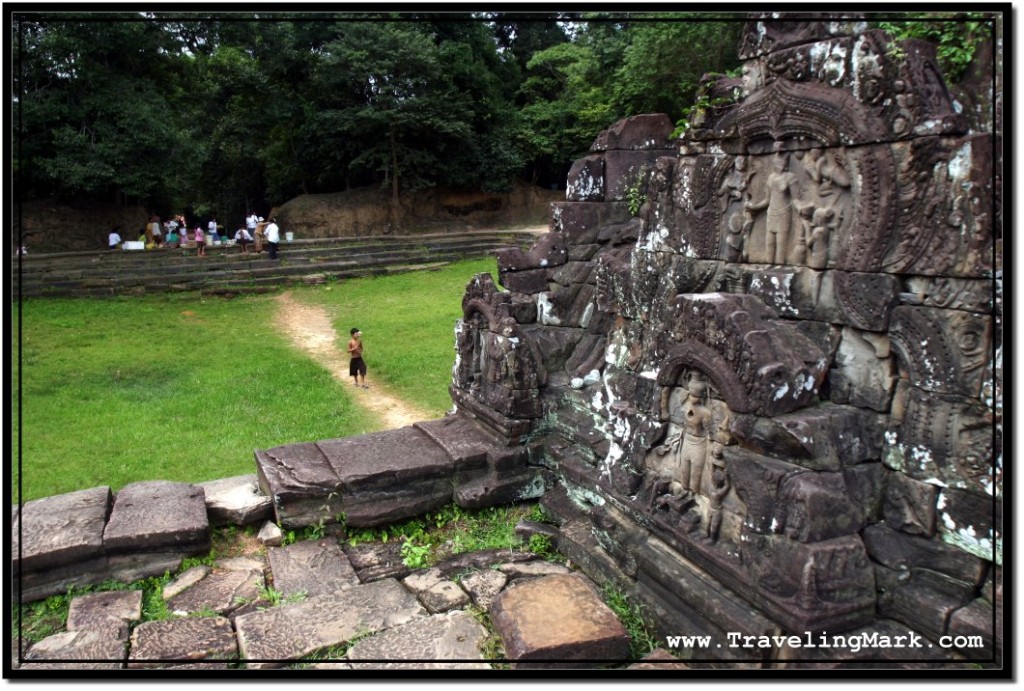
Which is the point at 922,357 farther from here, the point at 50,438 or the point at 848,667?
the point at 50,438

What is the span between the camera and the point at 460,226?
28.1 m

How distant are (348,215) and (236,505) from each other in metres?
22.0

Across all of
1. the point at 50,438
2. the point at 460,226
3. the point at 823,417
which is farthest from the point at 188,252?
the point at 823,417

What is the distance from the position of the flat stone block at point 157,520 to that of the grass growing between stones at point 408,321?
455cm

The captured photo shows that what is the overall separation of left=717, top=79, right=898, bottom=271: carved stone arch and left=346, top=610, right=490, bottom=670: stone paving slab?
8.82 feet

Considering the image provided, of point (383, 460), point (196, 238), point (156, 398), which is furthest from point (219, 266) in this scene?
point (383, 460)

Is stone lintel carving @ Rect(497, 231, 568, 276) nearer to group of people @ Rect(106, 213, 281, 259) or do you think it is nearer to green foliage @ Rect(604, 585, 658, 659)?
green foliage @ Rect(604, 585, 658, 659)

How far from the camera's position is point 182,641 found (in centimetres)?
405

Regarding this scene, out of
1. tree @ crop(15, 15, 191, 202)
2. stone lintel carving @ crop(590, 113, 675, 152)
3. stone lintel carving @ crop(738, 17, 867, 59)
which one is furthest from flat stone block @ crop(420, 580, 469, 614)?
tree @ crop(15, 15, 191, 202)

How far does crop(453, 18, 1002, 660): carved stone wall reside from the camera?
328cm

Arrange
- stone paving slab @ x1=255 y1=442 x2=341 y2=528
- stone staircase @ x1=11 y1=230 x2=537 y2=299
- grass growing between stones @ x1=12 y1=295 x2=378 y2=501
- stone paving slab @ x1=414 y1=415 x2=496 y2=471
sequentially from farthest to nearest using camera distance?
stone staircase @ x1=11 y1=230 x2=537 y2=299 → grass growing between stones @ x1=12 y1=295 x2=378 y2=501 → stone paving slab @ x1=414 y1=415 x2=496 y2=471 → stone paving slab @ x1=255 y1=442 x2=341 y2=528

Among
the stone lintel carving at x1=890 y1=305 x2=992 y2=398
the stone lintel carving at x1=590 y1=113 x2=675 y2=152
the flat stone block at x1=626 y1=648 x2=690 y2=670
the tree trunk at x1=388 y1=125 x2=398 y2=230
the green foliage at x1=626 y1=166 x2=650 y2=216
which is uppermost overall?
the tree trunk at x1=388 y1=125 x2=398 y2=230

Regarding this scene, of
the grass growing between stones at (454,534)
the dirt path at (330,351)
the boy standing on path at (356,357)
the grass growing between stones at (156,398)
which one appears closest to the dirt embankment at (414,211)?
the dirt path at (330,351)

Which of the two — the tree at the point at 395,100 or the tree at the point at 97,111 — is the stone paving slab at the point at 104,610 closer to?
the tree at the point at 97,111
